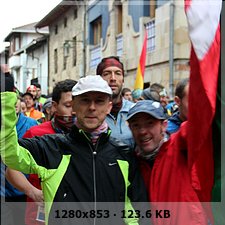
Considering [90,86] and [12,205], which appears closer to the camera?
[90,86]

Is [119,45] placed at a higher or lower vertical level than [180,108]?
higher

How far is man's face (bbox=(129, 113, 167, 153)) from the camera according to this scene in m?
2.89

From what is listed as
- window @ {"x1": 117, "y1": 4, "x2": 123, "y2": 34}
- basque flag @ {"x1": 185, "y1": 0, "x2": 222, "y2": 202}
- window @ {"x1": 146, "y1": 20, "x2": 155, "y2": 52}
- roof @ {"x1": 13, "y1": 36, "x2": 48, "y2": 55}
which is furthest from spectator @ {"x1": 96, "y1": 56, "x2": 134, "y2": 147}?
roof @ {"x1": 13, "y1": 36, "x2": 48, "y2": 55}

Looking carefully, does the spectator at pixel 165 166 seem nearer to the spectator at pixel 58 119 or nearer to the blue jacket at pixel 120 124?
the blue jacket at pixel 120 124

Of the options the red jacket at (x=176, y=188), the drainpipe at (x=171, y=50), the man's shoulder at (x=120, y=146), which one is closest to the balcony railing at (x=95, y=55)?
the drainpipe at (x=171, y=50)

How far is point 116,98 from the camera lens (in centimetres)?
396

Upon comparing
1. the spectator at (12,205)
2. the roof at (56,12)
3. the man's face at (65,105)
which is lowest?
the spectator at (12,205)

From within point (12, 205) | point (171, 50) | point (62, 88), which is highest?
point (171, 50)

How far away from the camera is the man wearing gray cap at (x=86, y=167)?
2.89 m

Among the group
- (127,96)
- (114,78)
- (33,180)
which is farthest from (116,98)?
(127,96)

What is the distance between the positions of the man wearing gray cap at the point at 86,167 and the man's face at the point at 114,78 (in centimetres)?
92

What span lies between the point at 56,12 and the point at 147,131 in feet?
94.4

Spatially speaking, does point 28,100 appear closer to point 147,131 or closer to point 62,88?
point 62,88

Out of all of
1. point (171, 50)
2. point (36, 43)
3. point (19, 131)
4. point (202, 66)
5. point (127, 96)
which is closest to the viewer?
point (202, 66)
